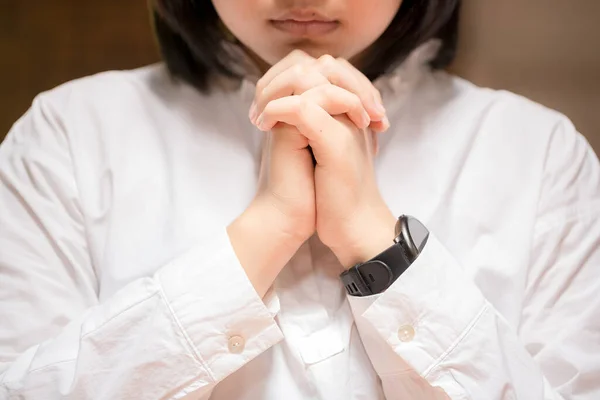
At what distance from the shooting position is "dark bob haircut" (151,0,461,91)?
87 cm

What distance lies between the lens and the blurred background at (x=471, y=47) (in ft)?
4.19

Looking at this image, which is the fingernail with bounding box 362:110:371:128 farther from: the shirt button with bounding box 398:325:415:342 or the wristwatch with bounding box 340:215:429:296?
the shirt button with bounding box 398:325:415:342

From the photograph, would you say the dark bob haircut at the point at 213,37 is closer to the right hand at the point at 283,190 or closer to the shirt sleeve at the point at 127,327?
the right hand at the point at 283,190

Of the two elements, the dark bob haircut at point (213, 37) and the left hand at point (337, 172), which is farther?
the dark bob haircut at point (213, 37)

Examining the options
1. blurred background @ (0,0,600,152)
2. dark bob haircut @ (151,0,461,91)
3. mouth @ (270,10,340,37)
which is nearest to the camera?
mouth @ (270,10,340,37)

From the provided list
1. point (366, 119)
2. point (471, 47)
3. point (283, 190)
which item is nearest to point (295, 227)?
point (283, 190)

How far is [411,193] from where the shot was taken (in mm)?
829

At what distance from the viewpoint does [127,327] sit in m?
0.65

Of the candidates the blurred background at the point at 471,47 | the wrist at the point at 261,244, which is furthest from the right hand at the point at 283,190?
the blurred background at the point at 471,47

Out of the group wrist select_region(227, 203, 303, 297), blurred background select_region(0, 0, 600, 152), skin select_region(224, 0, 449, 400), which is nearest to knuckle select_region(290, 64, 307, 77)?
skin select_region(224, 0, 449, 400)

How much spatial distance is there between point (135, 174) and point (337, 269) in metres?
0.27

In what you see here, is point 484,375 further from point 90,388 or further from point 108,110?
point 108,110

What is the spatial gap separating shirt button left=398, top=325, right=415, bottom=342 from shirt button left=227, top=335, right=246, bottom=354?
162 millimetres

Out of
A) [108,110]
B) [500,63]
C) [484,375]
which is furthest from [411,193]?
[500,63]
